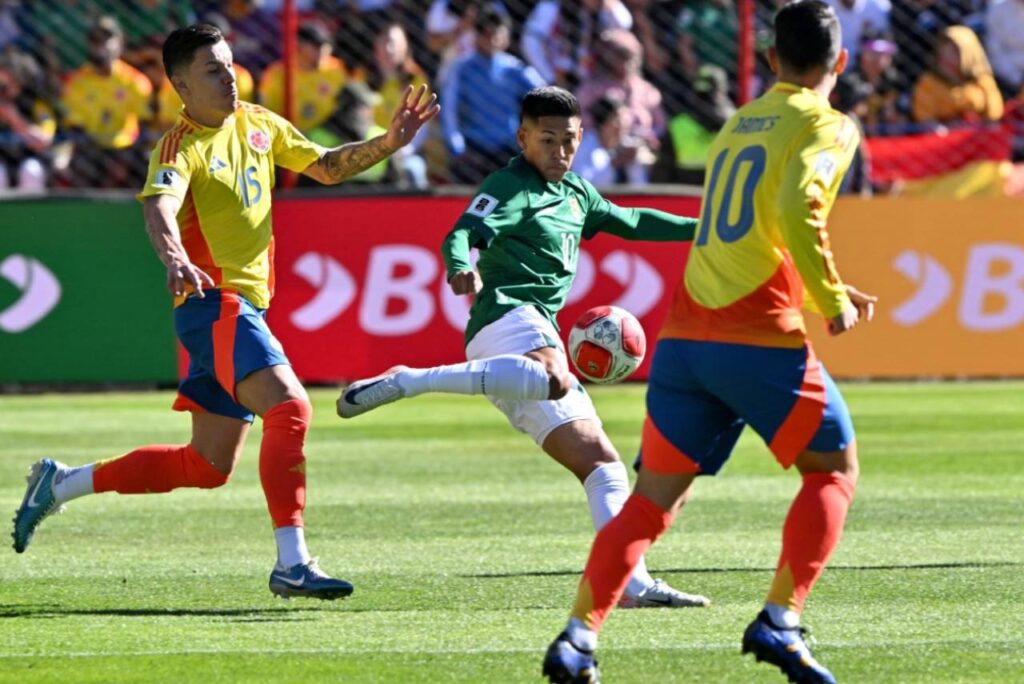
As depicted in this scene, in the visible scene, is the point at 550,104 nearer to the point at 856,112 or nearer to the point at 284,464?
the point at 284,464

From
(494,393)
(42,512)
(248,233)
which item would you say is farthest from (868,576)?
(42,512)

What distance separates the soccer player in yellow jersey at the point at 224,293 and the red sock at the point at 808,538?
6.89ft

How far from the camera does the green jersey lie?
748 centimetres

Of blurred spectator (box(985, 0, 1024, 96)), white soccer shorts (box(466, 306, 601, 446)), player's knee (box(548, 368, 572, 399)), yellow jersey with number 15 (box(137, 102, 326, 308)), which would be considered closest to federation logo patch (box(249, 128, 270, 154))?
Answer: yellow jersey with number 15 (box(137, 102, 326, 308))

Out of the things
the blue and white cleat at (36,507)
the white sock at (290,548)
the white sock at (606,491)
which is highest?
the white sock at (606,491)

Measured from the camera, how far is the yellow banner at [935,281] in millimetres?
16547

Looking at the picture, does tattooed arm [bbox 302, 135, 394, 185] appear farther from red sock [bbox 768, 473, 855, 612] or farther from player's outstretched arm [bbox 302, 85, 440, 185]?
red sock [bbox 768, 473, 855, 612]

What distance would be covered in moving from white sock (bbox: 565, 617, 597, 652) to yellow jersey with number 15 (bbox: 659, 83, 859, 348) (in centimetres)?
88

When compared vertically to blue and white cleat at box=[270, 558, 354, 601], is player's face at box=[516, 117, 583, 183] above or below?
above

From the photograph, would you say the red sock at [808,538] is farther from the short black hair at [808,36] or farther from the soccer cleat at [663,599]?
the soccer cleat at [663,599]

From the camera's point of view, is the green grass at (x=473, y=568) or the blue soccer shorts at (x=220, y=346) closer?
the green grass at (x=473, y=568)

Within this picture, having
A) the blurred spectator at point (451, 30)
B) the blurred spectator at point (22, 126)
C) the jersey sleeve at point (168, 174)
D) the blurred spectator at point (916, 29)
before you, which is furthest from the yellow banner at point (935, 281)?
the jersey sleeve at point (168, 174)

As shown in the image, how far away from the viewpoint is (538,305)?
7.73 meters

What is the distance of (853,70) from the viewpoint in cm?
1788
